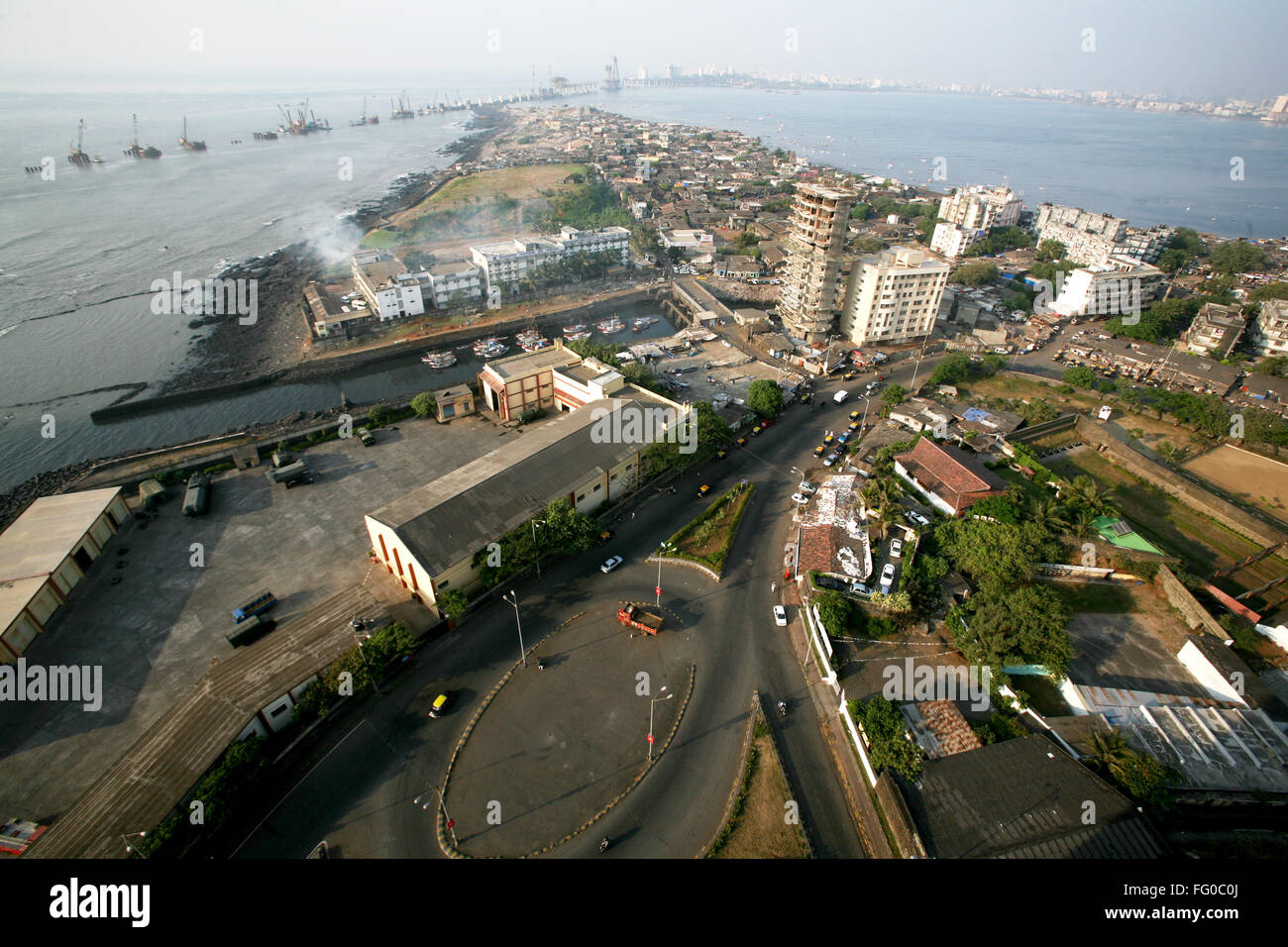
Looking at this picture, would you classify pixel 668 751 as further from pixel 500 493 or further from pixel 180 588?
pixel 180 588

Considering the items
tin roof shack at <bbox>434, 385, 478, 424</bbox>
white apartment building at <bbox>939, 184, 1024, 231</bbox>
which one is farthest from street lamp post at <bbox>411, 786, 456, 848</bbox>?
white apartment building at <bbox>939, 184, 1024, 231</bbox>

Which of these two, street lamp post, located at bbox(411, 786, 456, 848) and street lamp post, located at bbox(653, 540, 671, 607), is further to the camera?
street lamp post, located at bbox(653, 540, 671, 607)

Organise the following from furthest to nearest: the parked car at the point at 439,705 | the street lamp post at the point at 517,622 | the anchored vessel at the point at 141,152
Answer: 1. the anchored vessel at the point at 141,152
2. the street lamp post at the point at 517,622
3. the parked car at the point at 439,705

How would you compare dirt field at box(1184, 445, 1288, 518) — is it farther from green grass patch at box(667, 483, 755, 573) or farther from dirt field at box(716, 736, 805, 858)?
dirt field at box(716, 736, 805, 858)

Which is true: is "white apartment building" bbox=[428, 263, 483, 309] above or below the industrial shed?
above

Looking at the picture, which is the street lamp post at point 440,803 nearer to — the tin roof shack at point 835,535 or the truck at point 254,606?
the truck at point 254,606

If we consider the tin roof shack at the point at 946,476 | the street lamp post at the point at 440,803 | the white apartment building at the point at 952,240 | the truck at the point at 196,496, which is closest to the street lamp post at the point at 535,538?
the street lamp post at the point at 440,803
